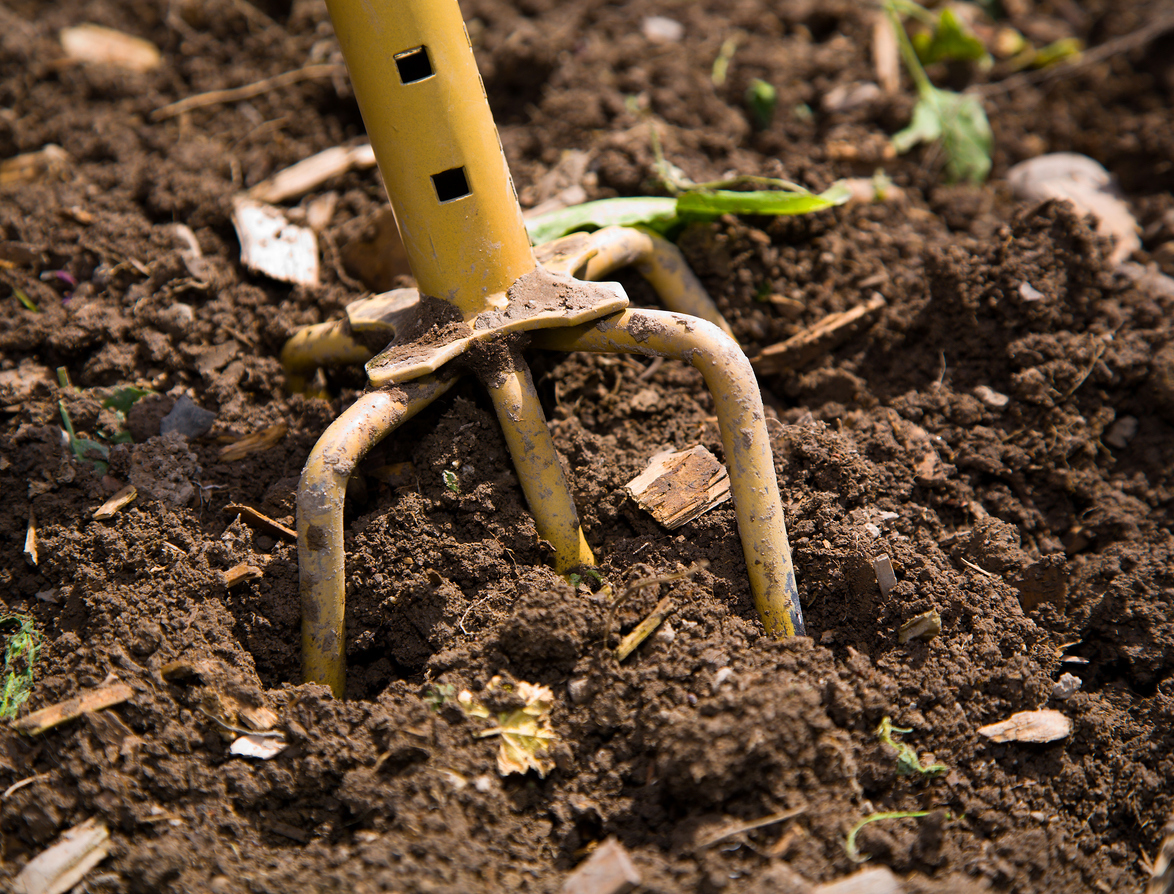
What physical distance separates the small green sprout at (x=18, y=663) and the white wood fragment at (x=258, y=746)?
1.63 ft

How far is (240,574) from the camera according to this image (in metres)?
2.00

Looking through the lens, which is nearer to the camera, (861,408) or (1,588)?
(1,588)

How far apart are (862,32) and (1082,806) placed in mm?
3024

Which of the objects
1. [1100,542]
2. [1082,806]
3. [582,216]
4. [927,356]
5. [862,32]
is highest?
[862,32]

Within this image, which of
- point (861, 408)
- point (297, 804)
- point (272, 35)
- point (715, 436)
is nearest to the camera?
point (297, 804)

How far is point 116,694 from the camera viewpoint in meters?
1.76

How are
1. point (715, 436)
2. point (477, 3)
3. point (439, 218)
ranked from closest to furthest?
point (439, 218) < point (715, 436) < point (477, 3)

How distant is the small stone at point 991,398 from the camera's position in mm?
2420

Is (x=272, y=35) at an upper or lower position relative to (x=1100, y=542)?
upper

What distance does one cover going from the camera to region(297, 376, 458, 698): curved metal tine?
188cm

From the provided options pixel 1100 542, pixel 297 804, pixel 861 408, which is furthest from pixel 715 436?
pixel 297 804

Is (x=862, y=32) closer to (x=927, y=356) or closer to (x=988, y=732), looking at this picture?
(x=927, y=356)

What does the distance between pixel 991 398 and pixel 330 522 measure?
184 centimetres

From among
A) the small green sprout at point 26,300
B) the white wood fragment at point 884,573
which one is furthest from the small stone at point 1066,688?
the small green sprout at point 26,300
